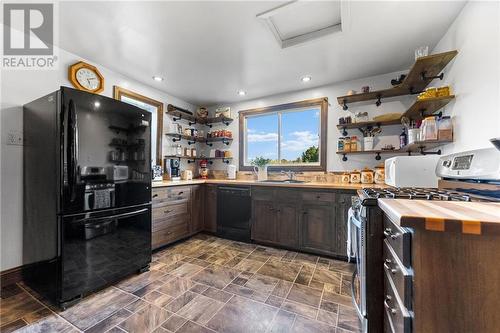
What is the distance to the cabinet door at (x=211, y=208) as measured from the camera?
3232 mm

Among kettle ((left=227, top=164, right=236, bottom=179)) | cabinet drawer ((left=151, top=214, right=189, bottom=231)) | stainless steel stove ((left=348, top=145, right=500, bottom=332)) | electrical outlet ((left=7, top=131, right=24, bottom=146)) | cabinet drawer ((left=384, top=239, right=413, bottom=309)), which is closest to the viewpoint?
cabinet drawer ((left=384, top=239, right=413, bottom=309))

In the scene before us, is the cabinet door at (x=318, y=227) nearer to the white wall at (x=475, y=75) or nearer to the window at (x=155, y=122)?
the white wall at (x=475, y=75)

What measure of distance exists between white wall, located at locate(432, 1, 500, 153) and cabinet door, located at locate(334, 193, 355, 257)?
3.39 feet

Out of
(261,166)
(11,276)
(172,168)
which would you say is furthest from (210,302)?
(172,168)

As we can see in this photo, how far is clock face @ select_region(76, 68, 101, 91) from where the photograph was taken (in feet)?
7.64

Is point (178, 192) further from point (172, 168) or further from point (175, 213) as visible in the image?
point (172, 168)

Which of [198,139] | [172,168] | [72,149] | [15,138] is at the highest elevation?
[198,139]

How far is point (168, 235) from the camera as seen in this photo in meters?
2.70

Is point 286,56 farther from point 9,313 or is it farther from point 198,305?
point 9,313

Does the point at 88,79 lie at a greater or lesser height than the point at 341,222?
greater

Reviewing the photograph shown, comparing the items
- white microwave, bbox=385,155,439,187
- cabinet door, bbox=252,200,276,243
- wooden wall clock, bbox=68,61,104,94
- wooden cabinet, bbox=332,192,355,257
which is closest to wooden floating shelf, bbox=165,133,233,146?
wooden wall clock, bbox=68,61,104,94

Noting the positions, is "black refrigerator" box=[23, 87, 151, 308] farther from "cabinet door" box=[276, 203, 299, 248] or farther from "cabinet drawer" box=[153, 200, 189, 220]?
"cabinet door" box=[276, 203, 299, 248]

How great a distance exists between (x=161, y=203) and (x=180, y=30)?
194cm

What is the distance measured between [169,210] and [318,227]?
194 cm
